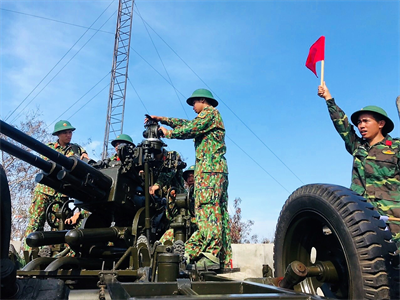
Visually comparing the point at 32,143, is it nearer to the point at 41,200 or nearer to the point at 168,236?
the point at 168,236

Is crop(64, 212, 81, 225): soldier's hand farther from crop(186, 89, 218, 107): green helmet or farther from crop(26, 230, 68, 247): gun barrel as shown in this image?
crop(186, 89, 218, 107): green helmet

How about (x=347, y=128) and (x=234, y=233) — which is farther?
(x=234, y=233)

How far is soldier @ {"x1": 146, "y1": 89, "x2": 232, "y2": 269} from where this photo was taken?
4.79 meters

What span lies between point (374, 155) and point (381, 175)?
0.69ft

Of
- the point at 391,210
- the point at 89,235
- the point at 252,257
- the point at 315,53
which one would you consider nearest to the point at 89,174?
the point at 89,235

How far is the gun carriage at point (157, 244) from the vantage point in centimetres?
204

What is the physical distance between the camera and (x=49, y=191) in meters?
6.94

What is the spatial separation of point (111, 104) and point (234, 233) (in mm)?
7675

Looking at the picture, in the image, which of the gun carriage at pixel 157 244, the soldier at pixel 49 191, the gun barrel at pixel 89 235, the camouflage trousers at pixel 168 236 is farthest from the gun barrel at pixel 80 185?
the soldier at pixel 49 191

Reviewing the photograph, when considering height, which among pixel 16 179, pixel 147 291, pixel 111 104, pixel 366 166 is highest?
pixel 111 104

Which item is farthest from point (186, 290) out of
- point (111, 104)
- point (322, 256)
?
point (111, 104)

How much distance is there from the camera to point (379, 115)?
12.3 feet

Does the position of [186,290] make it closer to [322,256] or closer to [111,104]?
[322,256]

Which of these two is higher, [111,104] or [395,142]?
[111,104]
